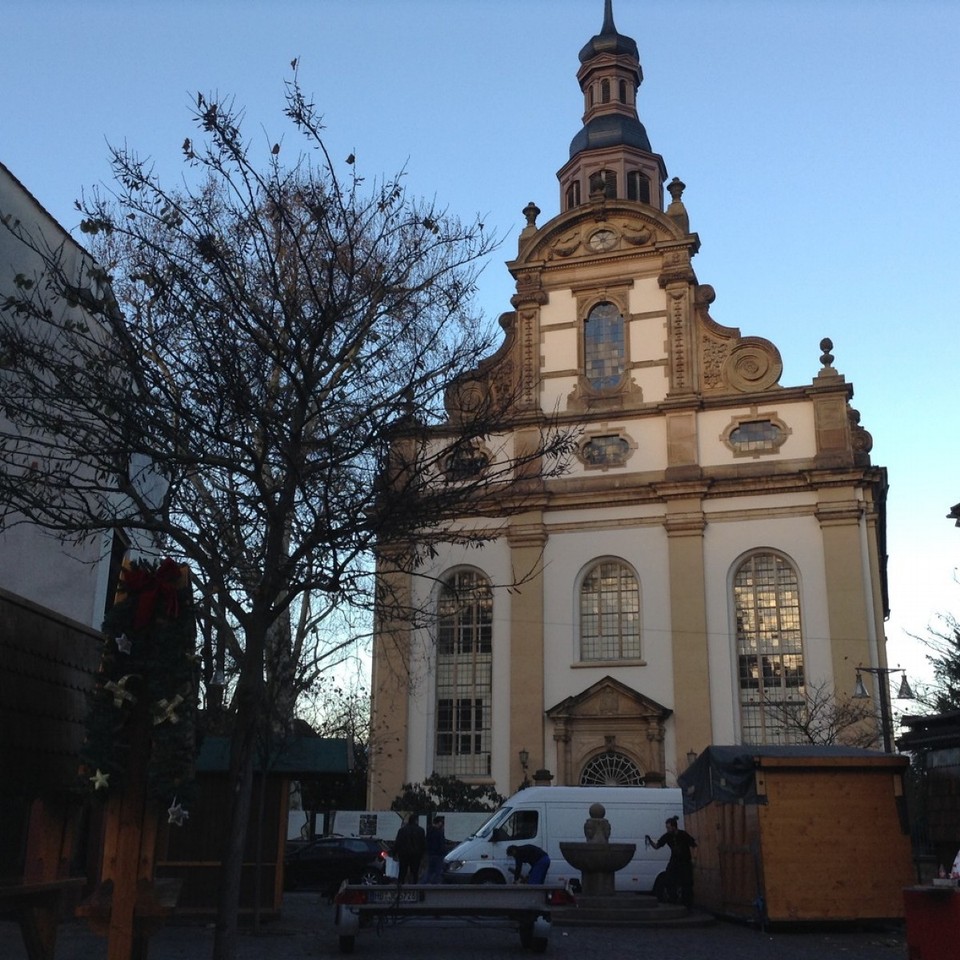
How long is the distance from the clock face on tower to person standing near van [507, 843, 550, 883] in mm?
21524

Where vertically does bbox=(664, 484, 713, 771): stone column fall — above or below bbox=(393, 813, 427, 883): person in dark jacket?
above

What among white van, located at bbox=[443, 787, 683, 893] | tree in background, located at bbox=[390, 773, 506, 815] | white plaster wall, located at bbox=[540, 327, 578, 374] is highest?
white plaster wall, located at bbox=[540, 327, 578, 374]

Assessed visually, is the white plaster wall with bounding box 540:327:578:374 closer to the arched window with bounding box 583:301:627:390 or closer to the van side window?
the arched window with bounding box 583:301:627:390

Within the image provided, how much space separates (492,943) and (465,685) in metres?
18.7

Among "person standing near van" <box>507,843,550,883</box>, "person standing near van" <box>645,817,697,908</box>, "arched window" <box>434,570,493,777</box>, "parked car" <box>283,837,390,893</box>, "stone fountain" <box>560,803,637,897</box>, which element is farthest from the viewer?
"arched window" <box>434,570,493,777</box>

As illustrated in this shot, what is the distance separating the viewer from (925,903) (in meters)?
8.75

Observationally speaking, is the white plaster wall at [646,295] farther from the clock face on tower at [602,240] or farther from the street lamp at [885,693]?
the street lamp at [885,693]

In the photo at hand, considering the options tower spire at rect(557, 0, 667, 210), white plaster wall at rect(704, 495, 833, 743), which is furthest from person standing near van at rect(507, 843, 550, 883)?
tower spire at rect(557, 0, 667, 210)

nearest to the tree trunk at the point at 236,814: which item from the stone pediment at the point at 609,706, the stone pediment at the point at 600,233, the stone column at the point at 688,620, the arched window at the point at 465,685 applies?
the stone pediment at the point at 609,706

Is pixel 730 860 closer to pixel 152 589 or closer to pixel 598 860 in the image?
pixel 598 860

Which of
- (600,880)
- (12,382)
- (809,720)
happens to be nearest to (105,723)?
(12,382)

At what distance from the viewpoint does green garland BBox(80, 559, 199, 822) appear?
22.0 ft

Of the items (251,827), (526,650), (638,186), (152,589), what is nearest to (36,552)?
(152,589)

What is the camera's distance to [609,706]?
101 ft
